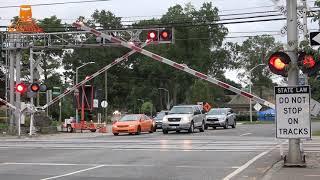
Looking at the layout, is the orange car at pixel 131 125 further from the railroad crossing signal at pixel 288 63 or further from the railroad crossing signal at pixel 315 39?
the railroad crossing signal at pixel 315 39

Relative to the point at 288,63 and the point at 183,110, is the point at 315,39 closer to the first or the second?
the point at 288,63

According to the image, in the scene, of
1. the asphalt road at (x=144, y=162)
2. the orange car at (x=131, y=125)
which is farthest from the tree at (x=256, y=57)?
the asphalt road at (x=144, y=162)

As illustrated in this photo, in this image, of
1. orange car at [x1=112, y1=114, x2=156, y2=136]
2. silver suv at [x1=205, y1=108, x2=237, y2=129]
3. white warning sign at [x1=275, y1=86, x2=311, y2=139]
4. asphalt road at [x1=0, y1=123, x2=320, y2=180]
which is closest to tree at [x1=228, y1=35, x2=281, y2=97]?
silver suv at [x1=205, y1=108, x2=237, y2=129]

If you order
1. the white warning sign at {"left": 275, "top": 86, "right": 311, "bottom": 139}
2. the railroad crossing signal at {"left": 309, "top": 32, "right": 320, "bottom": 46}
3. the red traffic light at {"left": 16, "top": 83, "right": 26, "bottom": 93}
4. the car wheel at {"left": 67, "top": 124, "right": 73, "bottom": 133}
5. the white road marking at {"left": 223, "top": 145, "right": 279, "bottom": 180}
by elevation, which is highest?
the railroad crossing signal at {"left": 309, "top": 32, "right": 320, "bottom": 46}

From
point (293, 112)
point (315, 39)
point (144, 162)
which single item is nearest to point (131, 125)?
point (144, 162)

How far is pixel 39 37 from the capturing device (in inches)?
1503

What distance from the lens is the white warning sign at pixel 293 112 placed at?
13461 mm

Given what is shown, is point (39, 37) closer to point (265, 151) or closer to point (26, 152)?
point (26, 152)

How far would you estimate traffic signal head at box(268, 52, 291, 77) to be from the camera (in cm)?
1344

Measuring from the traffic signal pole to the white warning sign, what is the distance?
0.75ft

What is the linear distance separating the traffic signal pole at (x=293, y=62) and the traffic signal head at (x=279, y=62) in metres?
0.20

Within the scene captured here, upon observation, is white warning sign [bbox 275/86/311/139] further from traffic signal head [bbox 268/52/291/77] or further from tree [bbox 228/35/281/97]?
tree [bbox 228/35/281/97]

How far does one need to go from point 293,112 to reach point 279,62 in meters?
1.26

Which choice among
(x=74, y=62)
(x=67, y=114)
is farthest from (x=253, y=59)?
(x=67, y=114)
